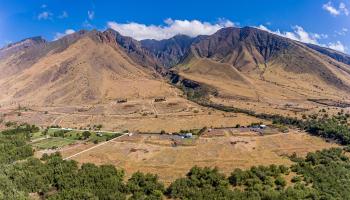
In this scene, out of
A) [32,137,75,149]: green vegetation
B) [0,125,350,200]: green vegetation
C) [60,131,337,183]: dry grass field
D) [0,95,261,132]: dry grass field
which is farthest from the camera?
[0,95,261,132]: dry grass field

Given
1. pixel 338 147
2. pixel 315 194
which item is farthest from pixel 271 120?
pixel 315 194

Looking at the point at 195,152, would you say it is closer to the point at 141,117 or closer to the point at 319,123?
the point at 319,123

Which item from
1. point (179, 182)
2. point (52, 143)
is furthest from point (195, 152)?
point (52, 143)

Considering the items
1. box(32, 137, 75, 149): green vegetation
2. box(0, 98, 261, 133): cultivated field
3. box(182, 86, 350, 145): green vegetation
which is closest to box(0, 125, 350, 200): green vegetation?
box(32, 137, 75, 149): green vegetation

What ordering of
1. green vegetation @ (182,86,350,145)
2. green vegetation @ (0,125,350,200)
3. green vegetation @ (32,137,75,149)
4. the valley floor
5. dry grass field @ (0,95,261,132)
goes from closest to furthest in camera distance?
green vegetation @ (0,125,350,200) → the valley floor → green vegetation @ (32,137,75,149) → green vegetation @ (182,86,350,145) → dry grass field @ (0,95,261,132)

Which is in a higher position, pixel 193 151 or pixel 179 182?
pixel 193 151

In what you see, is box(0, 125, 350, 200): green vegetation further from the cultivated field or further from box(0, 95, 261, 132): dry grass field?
box(0, 95, 261, 132): dry grass field

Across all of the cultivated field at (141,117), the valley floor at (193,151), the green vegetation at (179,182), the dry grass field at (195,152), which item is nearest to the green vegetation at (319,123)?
the valley floor at (193,151)

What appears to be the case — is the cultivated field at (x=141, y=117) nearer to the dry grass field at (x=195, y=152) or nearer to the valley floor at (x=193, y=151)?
the valley floor at (x=193, y=151)
